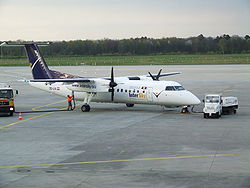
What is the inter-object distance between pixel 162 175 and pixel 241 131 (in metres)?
11.1

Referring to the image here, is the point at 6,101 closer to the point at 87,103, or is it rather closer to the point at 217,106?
the point at 87,103

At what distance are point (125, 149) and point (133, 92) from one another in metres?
14.0

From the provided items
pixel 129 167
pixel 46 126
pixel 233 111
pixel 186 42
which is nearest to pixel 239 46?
pixel 186 42

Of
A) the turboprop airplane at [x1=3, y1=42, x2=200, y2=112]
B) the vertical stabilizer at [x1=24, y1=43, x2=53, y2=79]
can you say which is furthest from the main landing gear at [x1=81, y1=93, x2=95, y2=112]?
the vertical stabilizer at [x1=24, y1=43, x2=53, y2=79]

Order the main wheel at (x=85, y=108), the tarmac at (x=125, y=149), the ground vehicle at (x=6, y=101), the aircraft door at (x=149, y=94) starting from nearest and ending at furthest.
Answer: the tarmac at (x=125, y=149)
the ground vehicle at (x=6, y=101)
the aircraft door at (x=149, y=94)
the main wheel at (x=85, y=108)

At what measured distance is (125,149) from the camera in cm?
2377

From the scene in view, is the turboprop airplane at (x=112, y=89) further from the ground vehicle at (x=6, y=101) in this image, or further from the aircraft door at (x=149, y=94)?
the ground vehicle at (x=6, y=101)

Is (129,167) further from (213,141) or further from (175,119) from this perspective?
(175,119)

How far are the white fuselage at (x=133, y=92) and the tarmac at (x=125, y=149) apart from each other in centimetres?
102

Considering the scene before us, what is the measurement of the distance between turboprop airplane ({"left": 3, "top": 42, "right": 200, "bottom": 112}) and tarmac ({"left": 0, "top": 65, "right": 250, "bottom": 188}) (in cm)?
101

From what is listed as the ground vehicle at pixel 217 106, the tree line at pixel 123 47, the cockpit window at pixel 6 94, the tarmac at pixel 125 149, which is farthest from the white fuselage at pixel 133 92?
the tree line at pixel 123 47

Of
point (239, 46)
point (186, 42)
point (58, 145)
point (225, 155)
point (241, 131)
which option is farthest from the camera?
point (186, 42)

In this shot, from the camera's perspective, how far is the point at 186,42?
150 metres

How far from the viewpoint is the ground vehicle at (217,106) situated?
3328 centimetres
